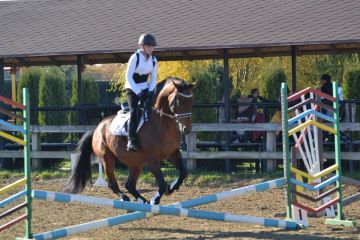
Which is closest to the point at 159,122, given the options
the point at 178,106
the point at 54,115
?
the point at 178,106

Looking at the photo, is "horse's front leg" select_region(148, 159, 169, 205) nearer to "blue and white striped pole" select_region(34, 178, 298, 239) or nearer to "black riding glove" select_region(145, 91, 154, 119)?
"black riding glove" select_region(145, 91, 154, 119)

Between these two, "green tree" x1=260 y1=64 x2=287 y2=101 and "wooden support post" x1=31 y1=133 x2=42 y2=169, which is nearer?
"wooden support post" x1=31 y1=133 x2=42 y2=169

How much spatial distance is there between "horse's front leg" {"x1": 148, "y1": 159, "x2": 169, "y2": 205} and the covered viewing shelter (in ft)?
19.8

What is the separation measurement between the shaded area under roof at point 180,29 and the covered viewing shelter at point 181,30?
2 centimetres

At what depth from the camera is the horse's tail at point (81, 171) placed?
11.9 meters

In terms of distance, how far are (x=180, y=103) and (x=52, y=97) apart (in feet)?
50.1

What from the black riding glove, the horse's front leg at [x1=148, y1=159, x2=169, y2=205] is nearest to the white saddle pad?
the black riding glove

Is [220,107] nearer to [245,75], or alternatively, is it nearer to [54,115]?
[54,115]

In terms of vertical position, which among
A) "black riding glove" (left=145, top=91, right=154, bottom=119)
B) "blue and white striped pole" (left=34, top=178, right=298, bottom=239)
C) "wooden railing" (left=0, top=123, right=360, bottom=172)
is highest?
"black riding glove" (left=145, top=91, right=154, bottom=119)

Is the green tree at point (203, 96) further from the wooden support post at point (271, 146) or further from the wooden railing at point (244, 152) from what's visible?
the wooden support post at point (271, 146)

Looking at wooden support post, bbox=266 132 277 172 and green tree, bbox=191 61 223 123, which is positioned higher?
green tree, bbox=191 61 223 123

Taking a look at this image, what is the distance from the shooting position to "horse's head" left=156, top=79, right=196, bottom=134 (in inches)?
413

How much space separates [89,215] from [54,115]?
42.2 ft

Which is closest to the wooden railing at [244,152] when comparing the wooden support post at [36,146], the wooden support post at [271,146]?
the wooden support post at [271,146]
